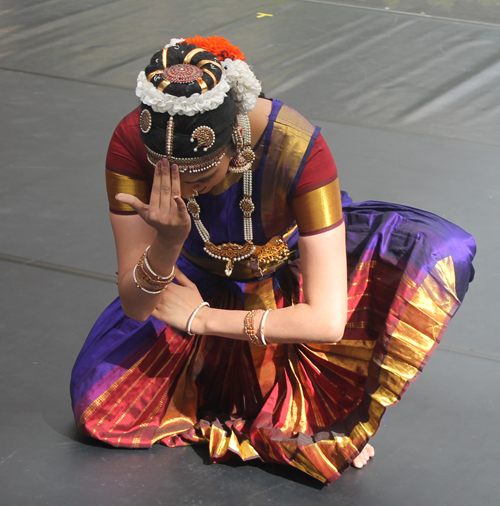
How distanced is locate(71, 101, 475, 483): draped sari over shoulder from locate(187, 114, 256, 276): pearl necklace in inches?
0.6

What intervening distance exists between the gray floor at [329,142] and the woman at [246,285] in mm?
106

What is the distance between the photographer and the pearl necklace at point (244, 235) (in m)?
1.44

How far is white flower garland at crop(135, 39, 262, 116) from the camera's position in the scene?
1191mm

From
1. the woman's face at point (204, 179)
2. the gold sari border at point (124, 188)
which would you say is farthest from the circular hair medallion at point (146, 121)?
the gold sari border at point (124, 188)

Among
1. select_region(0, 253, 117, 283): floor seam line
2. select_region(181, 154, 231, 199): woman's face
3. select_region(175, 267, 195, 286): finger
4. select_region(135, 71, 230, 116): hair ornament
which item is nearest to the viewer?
select_region(135, 71, 230, 116): hair ornament

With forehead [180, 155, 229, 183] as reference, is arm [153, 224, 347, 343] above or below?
below

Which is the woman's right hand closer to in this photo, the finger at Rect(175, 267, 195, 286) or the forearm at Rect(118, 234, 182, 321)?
the forearm at Rect(118, 234, 182, 321)

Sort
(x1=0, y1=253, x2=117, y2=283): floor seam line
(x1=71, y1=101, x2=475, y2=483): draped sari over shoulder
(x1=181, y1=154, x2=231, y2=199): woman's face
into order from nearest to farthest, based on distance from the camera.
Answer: (x1=181, y1=154, x2=231, y2=199): woman's face < (x1=71, y1=101, x2=475, y2=483): draped sari over shoulder < (x1=0, y1=253, x2=117, y2=283): floor seam line

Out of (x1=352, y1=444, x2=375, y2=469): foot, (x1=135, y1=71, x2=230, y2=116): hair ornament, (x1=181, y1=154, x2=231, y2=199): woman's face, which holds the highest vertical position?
(x1=135, y1=71, x2=230, y2=116): hair ornament

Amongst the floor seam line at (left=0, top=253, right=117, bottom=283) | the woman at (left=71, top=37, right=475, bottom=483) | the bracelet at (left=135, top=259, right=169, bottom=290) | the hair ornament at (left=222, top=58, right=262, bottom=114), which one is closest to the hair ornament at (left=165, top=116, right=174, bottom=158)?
the woman at (left=71, top=37, right=475, bottom=483)

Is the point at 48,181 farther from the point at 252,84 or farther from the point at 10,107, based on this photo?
the point at 252,84

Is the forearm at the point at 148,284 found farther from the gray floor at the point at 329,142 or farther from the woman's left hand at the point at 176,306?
the gray floor at the point at 329,142

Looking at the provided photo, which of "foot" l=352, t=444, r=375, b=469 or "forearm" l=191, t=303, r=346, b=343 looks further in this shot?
"foot" l=352, t=444, r=375, b=469

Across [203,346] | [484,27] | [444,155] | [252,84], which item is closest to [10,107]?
[444,155]
